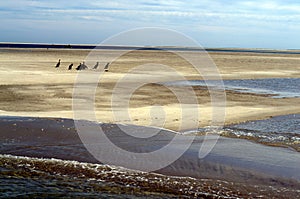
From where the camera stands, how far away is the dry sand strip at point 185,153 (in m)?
9.47

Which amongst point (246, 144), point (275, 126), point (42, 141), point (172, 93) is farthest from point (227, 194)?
point (172, 93)

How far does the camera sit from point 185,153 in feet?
36.2

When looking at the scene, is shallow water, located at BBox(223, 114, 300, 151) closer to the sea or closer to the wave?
the sea

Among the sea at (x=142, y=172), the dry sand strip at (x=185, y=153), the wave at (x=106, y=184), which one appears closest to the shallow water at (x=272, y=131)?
the sea at (x=142, y=172)

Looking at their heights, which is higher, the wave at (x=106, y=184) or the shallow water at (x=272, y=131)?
the shallow water at (x=272, y=131)

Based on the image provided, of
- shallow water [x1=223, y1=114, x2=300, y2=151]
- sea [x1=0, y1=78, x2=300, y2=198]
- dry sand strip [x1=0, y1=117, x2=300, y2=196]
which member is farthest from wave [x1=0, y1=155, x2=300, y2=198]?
shallow water [x1=223, y1=114, x2=300, y2=151]

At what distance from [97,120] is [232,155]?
568 cm

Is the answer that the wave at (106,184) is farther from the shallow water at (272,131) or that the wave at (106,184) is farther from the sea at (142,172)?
the shallow water at (272,131)

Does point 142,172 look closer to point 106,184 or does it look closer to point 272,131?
point 106,184

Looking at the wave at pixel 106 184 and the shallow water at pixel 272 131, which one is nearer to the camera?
the wave at pixel 106 184

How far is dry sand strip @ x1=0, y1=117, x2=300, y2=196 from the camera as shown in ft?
31.1

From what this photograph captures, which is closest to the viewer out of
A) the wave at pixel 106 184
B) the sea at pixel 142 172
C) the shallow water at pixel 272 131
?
the wave at pixel 106 184

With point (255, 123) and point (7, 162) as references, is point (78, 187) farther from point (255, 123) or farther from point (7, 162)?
point (255, 123)

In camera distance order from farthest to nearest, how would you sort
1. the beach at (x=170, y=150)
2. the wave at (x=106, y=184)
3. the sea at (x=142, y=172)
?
the beach at (x=170, y=150)
the sea at (x=142, y=172)
the wave at (x=106, y=184)
